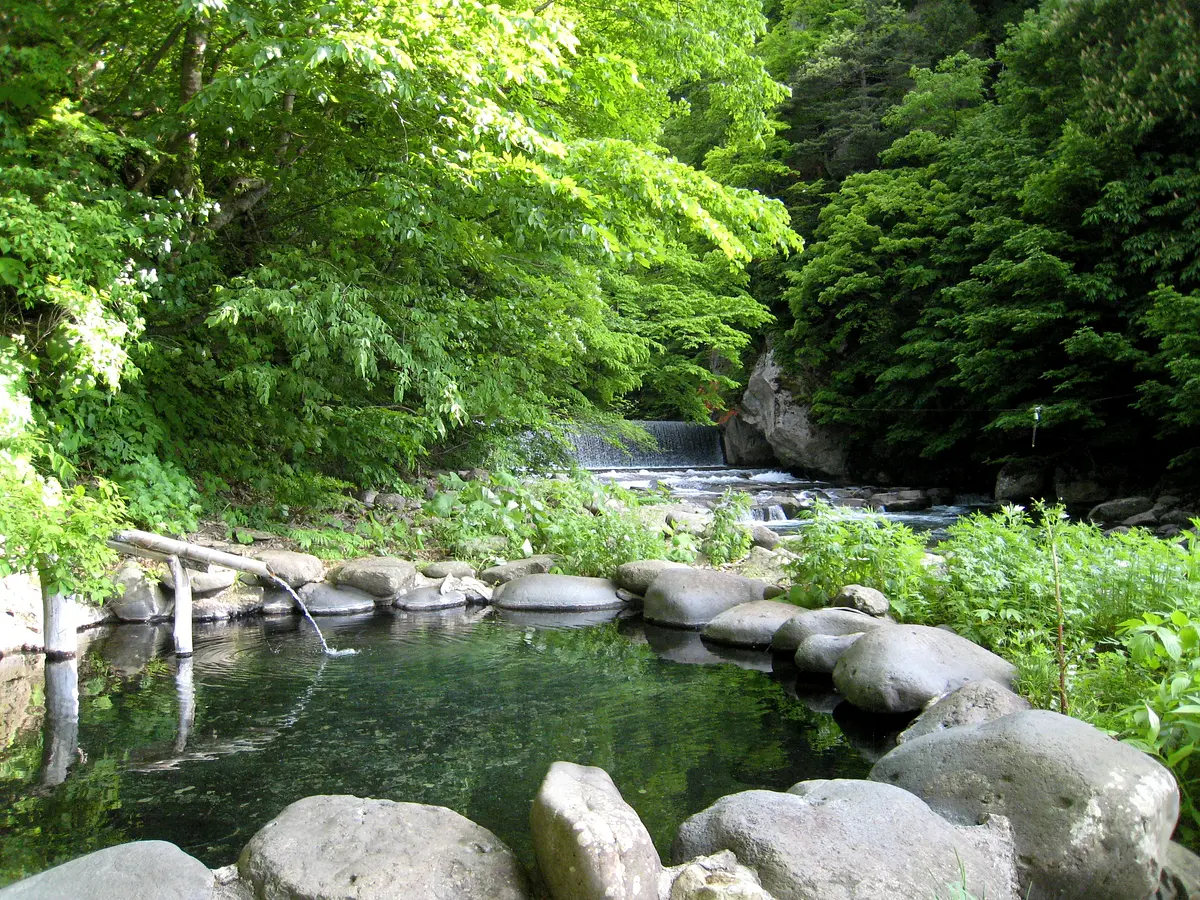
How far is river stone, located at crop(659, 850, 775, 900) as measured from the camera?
8.75 ft

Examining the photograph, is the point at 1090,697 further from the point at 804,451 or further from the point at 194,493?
the point at 804,451

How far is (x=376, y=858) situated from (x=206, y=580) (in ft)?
19.0

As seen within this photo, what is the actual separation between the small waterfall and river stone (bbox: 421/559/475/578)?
10.9 metres

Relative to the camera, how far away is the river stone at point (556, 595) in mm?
8328

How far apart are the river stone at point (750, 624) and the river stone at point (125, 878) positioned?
4.75m

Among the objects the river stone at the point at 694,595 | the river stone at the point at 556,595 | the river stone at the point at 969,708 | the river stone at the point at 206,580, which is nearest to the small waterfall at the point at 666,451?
the river stone at the point at 556,595

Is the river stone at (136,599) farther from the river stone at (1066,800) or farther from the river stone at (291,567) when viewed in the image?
the river stone at (1066,800)

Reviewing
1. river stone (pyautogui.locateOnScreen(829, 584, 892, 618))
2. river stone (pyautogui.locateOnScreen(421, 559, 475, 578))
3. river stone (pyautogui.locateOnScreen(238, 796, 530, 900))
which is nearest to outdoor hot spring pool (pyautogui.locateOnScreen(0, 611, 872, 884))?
river stone (pyautogui.locateOnScreen(238, 796, 530, 900))

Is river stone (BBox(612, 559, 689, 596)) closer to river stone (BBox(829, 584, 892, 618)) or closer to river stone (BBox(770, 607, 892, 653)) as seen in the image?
river stone (BBox(770, 607, 892, 653))

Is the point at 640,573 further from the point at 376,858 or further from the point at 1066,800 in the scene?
the point at 376,858

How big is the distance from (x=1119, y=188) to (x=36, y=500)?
14841mm

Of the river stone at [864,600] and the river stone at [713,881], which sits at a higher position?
the river stone at [713,881]

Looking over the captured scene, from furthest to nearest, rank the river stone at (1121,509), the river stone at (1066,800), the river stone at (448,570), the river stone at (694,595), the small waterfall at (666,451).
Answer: the small waterfall at (666,451)
the river stone at (1121,509)
the river stone at (448,570)
the river stone at (694,595)
the river stone at (1066,800)

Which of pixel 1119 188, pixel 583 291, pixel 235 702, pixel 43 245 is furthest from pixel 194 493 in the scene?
pixel 1119 188
